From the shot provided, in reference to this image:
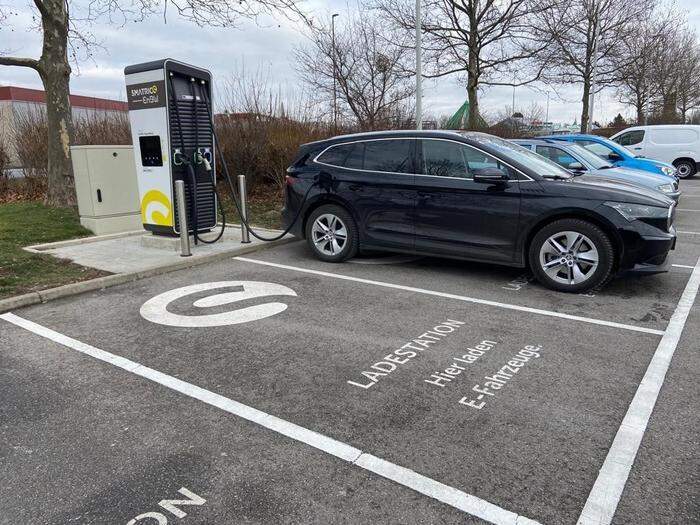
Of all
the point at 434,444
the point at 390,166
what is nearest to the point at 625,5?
the point at 390,166

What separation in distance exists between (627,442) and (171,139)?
655 centimetres

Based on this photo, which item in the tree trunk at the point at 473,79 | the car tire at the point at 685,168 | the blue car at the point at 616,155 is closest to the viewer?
the blue car at the point at 616,155

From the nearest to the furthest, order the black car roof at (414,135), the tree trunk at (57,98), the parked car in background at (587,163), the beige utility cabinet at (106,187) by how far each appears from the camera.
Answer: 1. the black car roof at (414,135)
2. the beige utility cabinet at (106,187)
3. the parked car in background at (587,163)
4. the tree trunk at (57,98)

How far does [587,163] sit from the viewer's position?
9562 mm

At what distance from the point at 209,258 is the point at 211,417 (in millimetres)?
4401

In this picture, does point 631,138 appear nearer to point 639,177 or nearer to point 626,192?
point 639,177

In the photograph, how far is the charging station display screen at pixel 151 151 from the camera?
741 centimetres

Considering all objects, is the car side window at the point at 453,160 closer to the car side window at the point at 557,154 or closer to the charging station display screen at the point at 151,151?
the charging station display screen at the point at 151,151

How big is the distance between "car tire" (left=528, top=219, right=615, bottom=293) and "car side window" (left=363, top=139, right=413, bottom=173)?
183cm

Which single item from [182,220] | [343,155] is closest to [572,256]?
[343,155]

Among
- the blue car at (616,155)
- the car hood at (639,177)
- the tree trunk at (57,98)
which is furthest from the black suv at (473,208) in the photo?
the blue car at (616,155)

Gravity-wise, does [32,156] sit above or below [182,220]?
above

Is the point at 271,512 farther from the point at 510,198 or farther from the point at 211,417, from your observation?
the point at 510,198

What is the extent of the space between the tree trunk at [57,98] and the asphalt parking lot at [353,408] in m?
5.92
